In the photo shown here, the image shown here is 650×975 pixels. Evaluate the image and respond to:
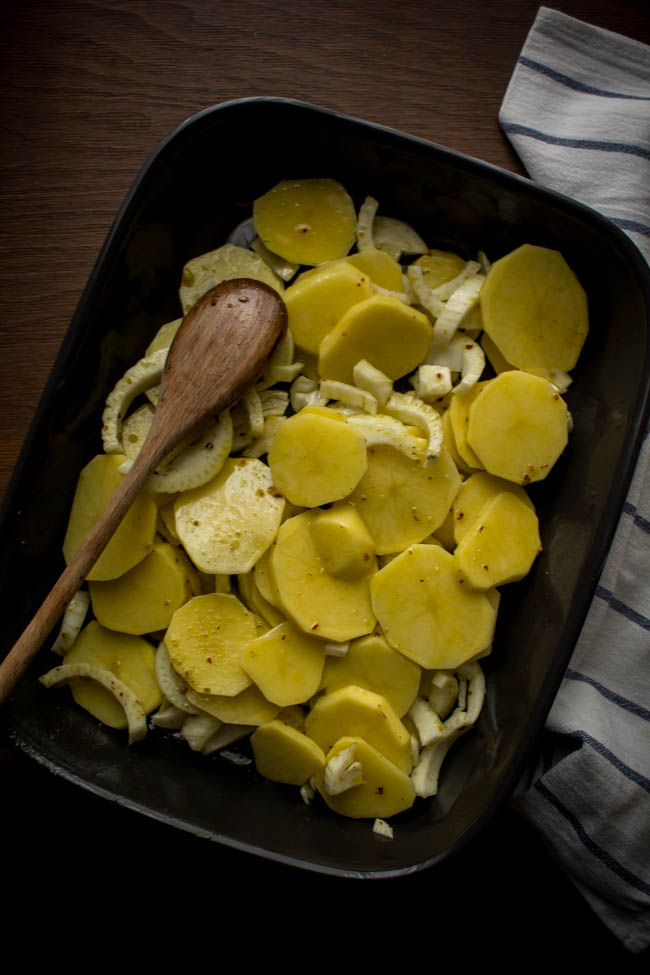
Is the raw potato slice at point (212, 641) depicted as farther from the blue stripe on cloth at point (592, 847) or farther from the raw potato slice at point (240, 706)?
the blue stripe on cloth at point (592, 847)

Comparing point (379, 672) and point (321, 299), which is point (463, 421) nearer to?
point (321, 299)

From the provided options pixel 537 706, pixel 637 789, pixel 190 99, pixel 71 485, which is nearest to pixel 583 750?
pixel 637 789

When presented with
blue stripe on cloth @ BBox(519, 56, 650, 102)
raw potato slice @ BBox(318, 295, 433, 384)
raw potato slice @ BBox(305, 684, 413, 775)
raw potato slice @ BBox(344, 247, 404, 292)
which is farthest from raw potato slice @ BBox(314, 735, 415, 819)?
blue stripe on cloth @ BBox(519, 56, 650, 102)

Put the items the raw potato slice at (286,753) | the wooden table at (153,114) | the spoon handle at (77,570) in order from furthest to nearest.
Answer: the wooden table at (153,114), the raw potato slice at (286,753), the spoon handle at (77,570)

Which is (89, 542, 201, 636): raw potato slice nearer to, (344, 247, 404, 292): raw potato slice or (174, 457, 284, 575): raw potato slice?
(174, 457, 284, 575): raw potato slice

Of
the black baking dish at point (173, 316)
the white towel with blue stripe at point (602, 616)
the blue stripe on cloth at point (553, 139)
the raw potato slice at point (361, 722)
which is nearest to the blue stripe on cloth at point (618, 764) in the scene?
the white towel with blue stripe at point (602, 616)

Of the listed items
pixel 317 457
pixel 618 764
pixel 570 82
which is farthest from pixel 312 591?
pixel 570 82
